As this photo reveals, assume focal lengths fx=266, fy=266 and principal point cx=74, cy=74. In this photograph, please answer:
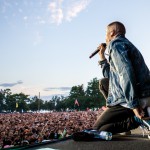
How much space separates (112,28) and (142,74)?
0.60 meters

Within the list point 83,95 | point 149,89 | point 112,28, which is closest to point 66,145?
point 149,89

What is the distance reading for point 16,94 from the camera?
126m

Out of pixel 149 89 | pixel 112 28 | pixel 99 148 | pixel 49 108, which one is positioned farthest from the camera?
pixel 49 108

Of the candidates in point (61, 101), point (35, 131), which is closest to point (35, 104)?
point (61, 101)

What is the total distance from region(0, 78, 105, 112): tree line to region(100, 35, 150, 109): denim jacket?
91528mm

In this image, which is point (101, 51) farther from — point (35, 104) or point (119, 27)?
point (35, 104)

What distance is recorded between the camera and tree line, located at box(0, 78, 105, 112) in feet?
325

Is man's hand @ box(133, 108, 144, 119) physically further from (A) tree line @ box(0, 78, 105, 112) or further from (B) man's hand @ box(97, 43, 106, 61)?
(A) tree line @ box(0, 78, 105, 112)

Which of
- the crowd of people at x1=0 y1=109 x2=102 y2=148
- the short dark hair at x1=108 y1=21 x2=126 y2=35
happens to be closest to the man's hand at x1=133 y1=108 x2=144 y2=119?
the short dark hair at x1=108 y1=21 x2=126 y2=35

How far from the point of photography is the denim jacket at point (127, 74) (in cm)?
232

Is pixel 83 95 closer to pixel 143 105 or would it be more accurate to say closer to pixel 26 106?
pixel 26 106

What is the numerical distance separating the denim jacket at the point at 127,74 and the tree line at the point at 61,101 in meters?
91.5

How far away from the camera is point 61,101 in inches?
4828

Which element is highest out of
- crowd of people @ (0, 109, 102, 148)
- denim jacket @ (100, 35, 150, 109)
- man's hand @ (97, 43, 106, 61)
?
man's hand @ (97, 43, 106, 61)
